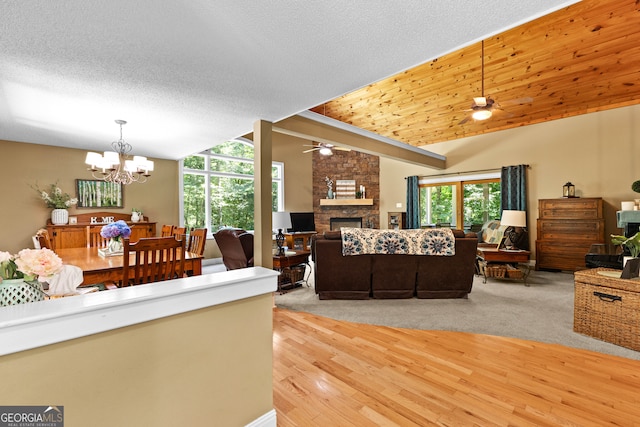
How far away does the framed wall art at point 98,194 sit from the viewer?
15.4 feet

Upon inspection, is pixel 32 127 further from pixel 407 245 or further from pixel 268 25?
pixel 407 245

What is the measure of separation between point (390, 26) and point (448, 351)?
2.42 metres

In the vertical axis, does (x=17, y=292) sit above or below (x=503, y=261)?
above

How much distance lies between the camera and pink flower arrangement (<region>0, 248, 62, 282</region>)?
37.7 inches

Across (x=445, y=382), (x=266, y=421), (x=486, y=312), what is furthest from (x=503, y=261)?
(x=266, y=421)

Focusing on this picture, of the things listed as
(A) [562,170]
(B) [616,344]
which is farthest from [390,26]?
(A) [562,170]

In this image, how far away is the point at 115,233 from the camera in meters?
2.88

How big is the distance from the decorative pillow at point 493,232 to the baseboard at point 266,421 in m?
5.43

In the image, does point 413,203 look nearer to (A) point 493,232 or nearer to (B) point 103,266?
(A) point 493,232

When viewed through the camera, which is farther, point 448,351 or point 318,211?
point 318,211

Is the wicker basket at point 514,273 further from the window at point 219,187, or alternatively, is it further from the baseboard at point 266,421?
the window at point 219,187

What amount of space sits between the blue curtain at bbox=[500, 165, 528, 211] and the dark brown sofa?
11.3ft

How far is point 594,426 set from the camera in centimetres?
150

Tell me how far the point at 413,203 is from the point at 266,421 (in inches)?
278
